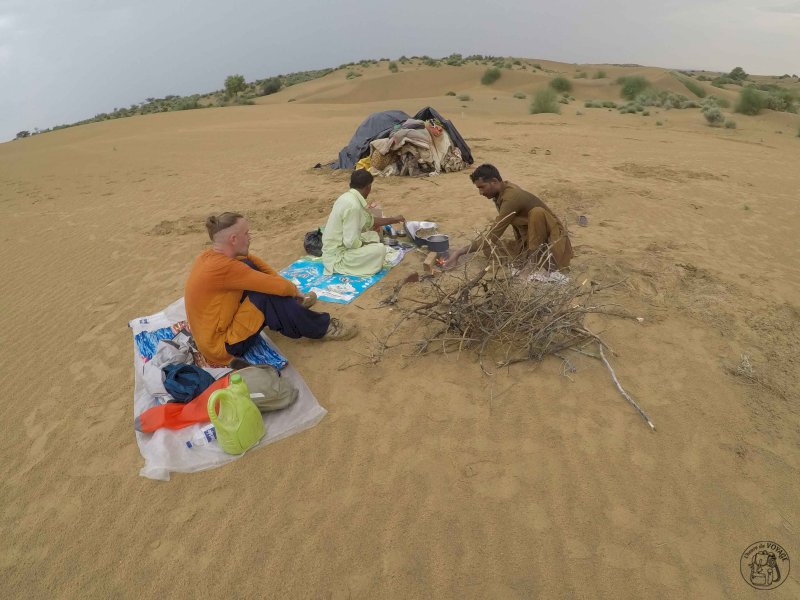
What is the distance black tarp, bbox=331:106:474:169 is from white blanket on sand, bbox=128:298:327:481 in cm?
621

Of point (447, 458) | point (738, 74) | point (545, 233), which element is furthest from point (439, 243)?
point (738, 74)

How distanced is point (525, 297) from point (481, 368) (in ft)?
1.92

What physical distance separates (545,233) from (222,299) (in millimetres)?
2615

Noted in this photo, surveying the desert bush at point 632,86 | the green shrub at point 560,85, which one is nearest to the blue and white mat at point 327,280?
the desert bush at point 632,86

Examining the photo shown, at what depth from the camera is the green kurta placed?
422 centimetres

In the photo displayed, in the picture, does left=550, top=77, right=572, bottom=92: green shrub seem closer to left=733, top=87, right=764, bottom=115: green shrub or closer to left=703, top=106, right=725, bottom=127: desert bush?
left=733, top=87, right=764, bottom=115: green shrub

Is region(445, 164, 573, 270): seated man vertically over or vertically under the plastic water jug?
over

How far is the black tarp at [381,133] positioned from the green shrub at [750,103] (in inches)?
488

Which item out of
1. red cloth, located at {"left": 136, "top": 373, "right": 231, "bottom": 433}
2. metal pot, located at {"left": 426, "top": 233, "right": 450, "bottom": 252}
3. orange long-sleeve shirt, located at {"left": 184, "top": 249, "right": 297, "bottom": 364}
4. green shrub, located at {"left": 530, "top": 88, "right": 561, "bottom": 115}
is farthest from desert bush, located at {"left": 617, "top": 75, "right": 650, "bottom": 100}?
red cloth, located at {"left": 136, "top": 373, "right": 231, "bottom": 433}

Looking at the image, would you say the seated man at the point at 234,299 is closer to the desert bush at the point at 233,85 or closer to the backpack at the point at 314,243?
the backpack at the point at 314,243

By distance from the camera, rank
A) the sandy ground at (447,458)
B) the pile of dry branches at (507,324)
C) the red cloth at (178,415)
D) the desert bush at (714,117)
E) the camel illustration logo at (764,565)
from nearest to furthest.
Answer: the camel illustration logo at (764,565)
the sandy ground at (447,458)
the red cloth at (178,415)
the pile of dry branches at (507,324)
the desert bush at (714,117)

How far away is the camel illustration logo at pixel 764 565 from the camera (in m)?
1.81

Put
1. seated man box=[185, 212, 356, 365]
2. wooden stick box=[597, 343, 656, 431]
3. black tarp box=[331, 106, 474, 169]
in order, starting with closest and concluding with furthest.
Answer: wooden stick box=[597, 343, 656, 431]
seated man box=[185, 212, 356, 365]
black tarp box=[331, 106, 474, 169]

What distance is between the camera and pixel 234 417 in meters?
2.40
